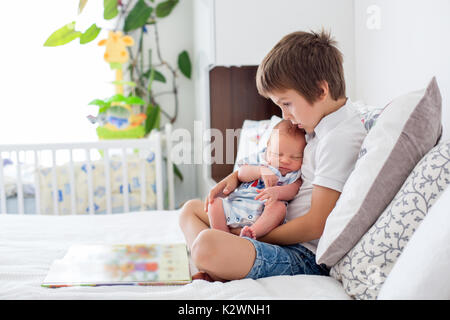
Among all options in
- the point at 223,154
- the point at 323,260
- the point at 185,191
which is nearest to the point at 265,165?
the point at 323,260

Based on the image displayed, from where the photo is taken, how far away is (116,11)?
8.82 ft

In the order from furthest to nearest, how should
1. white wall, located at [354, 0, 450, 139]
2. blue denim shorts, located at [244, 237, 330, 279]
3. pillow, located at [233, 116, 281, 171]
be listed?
pillow, located at [233, 116, 281, 171]
white wall, located at [354, 0, 450, 139]
blue denim shorts, located at [244, 237, 330, 279]

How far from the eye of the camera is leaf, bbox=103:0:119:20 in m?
2.67

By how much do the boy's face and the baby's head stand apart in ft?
0.24

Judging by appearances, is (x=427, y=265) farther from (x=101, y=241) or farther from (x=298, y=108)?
(x=101, y=241)

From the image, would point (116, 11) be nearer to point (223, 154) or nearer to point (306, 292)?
point (223, 154)

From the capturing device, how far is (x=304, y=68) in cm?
100

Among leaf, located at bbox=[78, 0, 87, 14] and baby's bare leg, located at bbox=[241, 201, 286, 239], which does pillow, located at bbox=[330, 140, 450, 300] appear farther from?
leaf, located at bbox=[78, 0, 87, 14]

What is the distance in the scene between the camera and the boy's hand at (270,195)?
105cm

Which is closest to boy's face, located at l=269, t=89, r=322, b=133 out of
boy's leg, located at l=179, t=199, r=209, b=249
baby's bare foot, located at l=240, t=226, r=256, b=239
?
baby's bare foot, located at l=240, t=226, r=256, b=239

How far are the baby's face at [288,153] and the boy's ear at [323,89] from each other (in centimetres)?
14

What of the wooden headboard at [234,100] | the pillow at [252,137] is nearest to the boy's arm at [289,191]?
the pillow at [252,137]

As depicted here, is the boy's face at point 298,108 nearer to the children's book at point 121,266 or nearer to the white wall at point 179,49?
the children's book at point 121,266

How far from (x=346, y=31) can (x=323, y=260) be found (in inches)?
50.1
